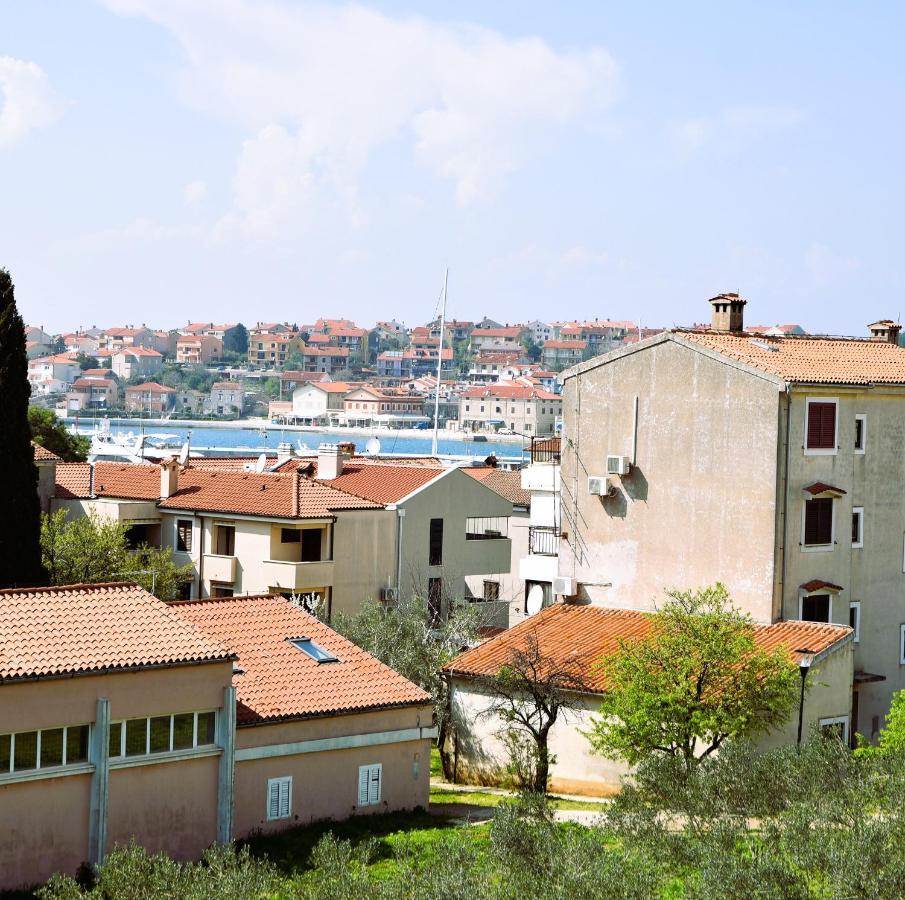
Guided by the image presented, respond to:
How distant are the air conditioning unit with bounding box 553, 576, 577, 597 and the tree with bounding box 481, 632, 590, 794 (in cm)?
495

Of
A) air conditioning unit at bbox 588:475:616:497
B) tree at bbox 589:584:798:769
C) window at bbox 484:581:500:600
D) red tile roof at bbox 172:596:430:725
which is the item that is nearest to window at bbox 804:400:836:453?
air conditioning unit at bbox 588:475:616:497

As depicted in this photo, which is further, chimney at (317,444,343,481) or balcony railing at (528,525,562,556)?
chimney at (317,444,343,481)

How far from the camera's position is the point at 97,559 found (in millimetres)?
45312

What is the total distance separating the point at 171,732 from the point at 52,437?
50469mm

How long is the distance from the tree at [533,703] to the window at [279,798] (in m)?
6.81

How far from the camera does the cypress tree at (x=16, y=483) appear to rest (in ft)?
125

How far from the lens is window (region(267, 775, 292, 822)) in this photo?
27.6 metres

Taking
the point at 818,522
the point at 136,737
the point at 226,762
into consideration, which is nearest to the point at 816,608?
the point at 818,522

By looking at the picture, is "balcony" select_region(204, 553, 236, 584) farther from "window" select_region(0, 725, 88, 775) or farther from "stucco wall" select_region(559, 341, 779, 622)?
"window" select_region(0, 725, 88, 775)

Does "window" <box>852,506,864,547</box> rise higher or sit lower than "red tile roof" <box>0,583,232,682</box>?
higher

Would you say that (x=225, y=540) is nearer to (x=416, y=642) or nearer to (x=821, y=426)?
(x=416, y=642)

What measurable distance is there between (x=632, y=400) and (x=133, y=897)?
22.9 metres

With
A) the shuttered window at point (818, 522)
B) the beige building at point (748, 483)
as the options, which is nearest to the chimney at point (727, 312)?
the beige building at point (748, 483)

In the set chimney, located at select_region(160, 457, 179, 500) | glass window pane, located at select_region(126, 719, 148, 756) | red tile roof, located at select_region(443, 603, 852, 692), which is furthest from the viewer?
chimney, located at select_region(160, 457, 179, 500)
